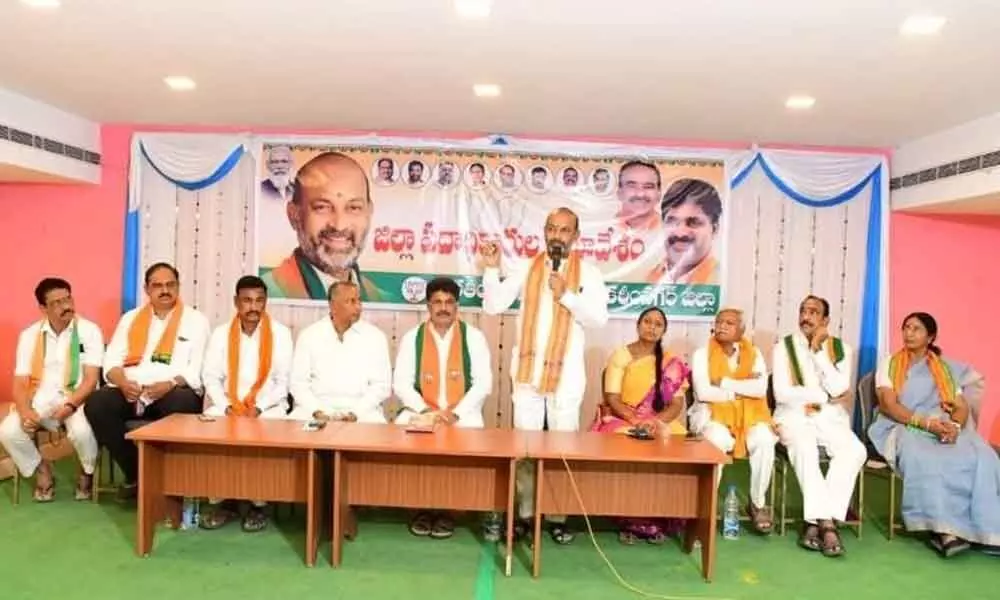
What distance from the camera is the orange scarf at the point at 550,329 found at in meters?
4.36

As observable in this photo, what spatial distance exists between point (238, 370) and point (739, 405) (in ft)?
9.09

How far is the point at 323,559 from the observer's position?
3.71 m

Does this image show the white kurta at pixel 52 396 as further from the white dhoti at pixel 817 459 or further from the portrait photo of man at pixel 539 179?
the white dhoti at pixel 817 459

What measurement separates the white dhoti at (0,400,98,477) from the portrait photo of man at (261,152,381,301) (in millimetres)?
1821

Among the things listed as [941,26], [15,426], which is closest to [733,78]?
[941,26]

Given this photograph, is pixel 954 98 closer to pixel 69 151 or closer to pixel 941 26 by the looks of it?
pixel 941 26

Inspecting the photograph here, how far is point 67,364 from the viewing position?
186 inches

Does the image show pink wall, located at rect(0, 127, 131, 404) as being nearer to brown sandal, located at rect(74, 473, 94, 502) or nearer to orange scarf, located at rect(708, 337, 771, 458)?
brown sandal, located at rect(74, 473, 94, 502)

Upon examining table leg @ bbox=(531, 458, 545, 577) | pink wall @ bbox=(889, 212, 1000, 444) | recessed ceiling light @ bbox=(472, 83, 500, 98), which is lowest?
table leg @ bbox=(531, 458, 545, 577)

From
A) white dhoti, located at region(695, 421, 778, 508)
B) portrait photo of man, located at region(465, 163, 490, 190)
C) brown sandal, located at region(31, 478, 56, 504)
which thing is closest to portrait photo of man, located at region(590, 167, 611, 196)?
portrait photo of man, located at region(465, 163, 490, 190)

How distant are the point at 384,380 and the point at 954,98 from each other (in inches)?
138

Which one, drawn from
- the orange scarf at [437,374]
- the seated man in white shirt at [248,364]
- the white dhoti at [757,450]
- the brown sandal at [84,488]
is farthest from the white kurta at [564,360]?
the brown sandal at [84,488]

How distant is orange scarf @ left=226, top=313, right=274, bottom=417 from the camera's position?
4.46 metres

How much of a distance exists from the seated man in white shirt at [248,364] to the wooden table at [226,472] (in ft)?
2.07
